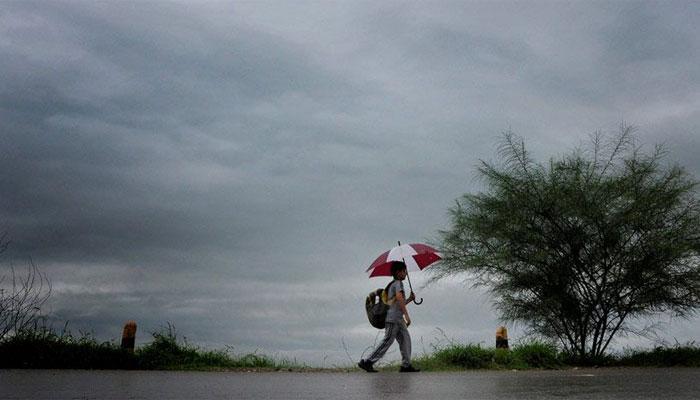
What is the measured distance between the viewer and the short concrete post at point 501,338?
18.0 m

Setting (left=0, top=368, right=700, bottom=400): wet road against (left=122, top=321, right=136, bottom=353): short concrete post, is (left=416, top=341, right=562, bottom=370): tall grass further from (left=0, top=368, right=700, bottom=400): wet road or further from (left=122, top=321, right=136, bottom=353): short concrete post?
(left=122, top=321, right=136, bottom=353): short concrete post

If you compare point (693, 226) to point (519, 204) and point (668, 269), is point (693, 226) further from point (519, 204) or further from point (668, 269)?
point (519, 204)

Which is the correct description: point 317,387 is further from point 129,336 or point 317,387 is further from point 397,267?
point 129,336

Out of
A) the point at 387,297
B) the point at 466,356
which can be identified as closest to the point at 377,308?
the point at 387,297

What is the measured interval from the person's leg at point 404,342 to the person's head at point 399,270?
988 mm

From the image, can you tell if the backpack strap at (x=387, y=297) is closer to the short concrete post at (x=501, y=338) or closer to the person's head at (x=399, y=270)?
the person's head at (x=399, y=270)

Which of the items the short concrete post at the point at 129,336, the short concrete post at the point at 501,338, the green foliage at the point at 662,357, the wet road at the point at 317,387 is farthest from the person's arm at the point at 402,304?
the green foliage at the point at 662,357

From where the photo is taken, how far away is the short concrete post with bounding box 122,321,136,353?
1519cm

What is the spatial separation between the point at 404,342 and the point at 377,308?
885mm

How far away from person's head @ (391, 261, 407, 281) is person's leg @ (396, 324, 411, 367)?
0.99 m

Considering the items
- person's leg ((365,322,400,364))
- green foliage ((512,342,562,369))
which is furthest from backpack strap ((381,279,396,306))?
green foliage ((512,342,562,369))

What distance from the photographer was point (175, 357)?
15.3 m

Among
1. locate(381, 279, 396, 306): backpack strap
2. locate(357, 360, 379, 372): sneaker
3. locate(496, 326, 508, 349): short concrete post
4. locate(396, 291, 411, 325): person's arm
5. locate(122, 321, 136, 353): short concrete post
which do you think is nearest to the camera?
locate(396, 291, 411, 325): person's arm

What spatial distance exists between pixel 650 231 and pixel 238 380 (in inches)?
498
